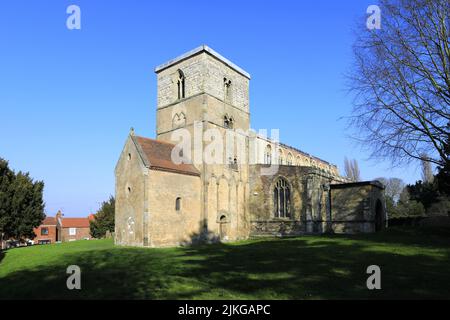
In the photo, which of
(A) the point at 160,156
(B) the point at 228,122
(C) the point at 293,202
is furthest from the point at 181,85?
(C) the point at 293,202

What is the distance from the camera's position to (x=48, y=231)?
6662 cm

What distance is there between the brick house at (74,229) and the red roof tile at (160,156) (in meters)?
49.4

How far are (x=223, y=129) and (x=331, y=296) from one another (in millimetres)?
23570

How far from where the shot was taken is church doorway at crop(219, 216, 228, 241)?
2858 cm

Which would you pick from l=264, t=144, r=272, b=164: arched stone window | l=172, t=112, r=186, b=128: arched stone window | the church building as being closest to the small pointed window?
the church building

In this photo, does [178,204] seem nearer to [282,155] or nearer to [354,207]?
[354,207]

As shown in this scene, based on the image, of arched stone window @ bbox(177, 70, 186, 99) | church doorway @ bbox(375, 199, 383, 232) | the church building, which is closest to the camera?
the church building

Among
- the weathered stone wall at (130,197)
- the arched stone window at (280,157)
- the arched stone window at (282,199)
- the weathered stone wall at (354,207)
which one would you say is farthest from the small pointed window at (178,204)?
the arched stone window at (280,157)

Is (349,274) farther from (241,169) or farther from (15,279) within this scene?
(241,169)

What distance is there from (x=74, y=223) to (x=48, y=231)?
17.5 feet

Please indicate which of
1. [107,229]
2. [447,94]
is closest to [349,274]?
[447,94]

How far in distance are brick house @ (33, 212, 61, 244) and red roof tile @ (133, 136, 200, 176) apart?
4962 cm

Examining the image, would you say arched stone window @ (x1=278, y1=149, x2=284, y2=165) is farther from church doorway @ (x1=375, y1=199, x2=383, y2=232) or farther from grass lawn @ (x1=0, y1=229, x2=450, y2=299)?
grass lawn @ (x1=0, y1=229, x2=450, y2=299)

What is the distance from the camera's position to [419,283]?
27.8ft
